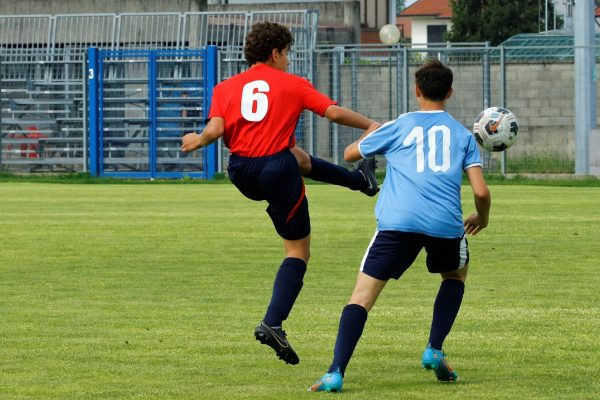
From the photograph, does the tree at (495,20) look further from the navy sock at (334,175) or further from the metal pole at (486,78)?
the navy sock at (334,175)

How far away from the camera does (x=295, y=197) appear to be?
26.7ft

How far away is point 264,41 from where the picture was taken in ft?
27.2

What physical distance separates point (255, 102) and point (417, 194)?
1.36 m

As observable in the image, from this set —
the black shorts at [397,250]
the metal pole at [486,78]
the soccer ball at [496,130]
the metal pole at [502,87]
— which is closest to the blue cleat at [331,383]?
the black shorts at [397,250]

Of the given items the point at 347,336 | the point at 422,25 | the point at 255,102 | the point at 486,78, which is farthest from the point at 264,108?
the point at 422,25

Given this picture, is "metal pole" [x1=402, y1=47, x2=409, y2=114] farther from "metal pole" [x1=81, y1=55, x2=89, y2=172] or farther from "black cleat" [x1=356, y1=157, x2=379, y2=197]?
"black cleat" [x1=356, y1=157, x2=379, y2=197]

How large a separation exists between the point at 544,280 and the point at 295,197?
15.9 feet

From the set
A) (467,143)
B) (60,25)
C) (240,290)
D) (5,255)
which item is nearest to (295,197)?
(467,143)

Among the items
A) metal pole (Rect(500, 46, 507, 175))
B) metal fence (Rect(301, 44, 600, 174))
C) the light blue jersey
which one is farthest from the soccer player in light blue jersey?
metal fence (Rect(301, 44, 600, 174))

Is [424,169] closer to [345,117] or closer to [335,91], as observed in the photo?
[345,117]

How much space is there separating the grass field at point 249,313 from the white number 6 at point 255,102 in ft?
4.56

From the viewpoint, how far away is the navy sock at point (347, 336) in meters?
7.08

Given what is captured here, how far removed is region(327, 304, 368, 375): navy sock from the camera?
7078mm

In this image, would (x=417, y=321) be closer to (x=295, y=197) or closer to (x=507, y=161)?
(x=295, y=197)
